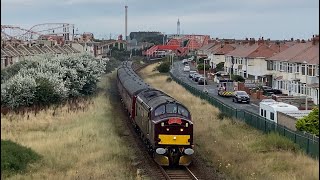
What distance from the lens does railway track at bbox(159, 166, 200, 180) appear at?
18.8 metres

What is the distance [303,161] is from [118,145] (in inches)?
372

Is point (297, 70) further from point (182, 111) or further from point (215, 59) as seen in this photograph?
point (215, 59)

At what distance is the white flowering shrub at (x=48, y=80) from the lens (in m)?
36.2

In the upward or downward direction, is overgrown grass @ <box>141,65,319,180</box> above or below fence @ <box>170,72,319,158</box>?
below

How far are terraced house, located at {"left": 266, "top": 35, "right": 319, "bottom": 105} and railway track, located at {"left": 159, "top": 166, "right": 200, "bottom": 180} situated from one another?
28.4 m

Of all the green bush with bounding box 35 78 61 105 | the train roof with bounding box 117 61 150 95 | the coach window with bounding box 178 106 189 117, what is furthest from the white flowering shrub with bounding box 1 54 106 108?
the coach window with bounding box 178 106 189 117

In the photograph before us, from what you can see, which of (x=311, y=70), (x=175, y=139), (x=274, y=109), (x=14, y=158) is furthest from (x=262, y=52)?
(x=14, y=158)

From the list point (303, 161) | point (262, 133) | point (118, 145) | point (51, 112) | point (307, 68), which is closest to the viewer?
point (303, 161)

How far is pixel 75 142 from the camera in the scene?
83.9ft

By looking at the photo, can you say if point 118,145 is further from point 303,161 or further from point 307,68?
point 307,68

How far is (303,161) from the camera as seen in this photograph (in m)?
20.4

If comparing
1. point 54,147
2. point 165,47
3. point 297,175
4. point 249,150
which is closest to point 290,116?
point 249,150

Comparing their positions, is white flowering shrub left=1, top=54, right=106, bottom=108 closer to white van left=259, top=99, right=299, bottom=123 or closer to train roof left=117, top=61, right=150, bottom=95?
train roof left=117, top=61, right=150, bottom=95

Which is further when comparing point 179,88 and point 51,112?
point 179,88
